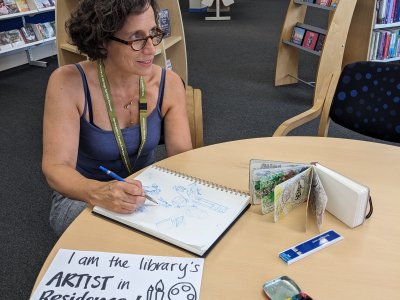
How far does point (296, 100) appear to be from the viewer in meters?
3.84

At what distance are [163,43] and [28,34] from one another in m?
2.39

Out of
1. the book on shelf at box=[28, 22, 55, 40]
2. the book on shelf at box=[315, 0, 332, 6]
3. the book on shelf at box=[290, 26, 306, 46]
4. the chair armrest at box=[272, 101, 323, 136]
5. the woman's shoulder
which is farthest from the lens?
the book on shelf at box=[28, 22, 55, 40]

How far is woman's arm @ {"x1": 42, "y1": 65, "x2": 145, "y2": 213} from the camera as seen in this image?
1148 millimetres

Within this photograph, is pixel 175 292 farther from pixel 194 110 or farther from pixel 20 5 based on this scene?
pixel 20 5

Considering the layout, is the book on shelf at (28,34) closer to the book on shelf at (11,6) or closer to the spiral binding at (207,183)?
the book on shelf at (11,6)

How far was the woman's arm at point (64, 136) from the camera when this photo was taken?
1148 mm

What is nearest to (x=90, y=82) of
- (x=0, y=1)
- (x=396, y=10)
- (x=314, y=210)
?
(x=314, y=210)

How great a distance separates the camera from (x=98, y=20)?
1.23 m

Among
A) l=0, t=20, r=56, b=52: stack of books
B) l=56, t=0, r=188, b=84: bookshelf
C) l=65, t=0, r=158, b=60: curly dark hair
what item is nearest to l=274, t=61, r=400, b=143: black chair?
l=65, t=0, r=158, b=60: curly dark hair

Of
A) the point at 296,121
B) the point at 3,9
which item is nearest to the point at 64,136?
the point at 296,121

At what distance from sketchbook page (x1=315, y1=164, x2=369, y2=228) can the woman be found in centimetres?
61

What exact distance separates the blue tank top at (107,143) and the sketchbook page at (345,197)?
66 centimetres

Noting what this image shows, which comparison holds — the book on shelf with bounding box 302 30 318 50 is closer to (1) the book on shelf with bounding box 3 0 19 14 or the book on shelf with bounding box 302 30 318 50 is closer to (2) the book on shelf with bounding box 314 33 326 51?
(2) the book on shelf with bounding box 314 33 326 51

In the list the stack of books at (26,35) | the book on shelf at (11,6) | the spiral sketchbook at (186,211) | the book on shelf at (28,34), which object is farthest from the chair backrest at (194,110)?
the book on shelf at (28,34)
